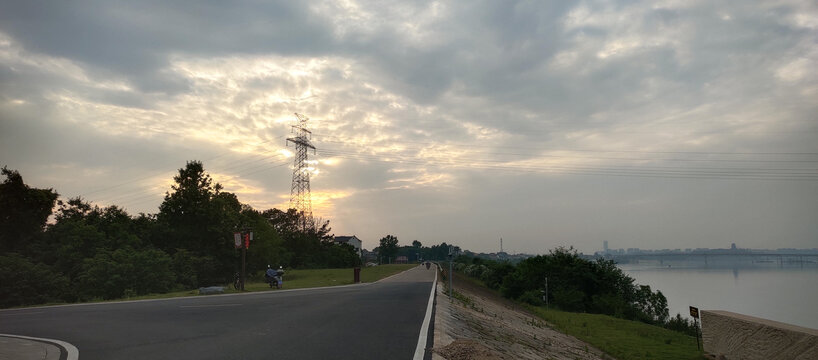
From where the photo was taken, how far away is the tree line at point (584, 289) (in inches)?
1887

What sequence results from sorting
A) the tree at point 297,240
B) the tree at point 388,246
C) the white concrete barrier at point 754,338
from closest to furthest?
the white concrete barrier at point 754,338 → the tree at point 297,240 → the tree at point 388,246

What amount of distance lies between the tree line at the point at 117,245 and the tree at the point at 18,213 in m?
0.08

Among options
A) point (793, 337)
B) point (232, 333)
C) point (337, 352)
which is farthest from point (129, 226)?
point (793, 337)

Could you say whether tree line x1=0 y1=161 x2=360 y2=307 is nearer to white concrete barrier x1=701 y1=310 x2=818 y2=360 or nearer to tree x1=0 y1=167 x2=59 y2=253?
tree x1=0 y1=167 x2=59 y2=253

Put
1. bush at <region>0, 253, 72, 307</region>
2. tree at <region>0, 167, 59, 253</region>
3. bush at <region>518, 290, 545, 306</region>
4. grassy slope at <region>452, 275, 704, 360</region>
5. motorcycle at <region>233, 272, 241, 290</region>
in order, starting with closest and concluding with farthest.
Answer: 1. grassy slope at <region>452, 275, 704, 360</region>
2. bush at <region>0, 253, 72, 307</region>
3. motorcycle at <region>233, 272, 241, 290</region>
4. tree at <region>0, 167, 59, 253</region>
5. bush at <region>518, 290, 545, 306</region>

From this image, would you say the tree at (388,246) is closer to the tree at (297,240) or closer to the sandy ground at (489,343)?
the tree at (297,240)

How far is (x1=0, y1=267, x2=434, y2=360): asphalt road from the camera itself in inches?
364

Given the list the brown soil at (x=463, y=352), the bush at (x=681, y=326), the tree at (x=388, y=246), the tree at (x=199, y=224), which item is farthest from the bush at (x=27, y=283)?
the tree at (x=388, y=246)

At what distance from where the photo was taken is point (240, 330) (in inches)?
468

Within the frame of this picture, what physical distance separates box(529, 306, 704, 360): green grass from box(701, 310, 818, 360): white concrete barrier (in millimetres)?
2301

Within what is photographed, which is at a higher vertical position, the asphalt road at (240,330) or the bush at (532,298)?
the asphalt road at (240,330)

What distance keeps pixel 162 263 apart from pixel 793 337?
44.6 metres

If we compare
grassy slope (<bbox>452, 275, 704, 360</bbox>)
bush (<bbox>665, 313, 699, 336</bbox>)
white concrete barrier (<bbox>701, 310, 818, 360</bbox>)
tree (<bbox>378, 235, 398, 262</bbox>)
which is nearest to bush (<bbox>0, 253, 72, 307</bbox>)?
grassy slope (<bbox>452, 275, 704, 360</bbox>)

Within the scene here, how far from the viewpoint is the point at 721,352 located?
17.2 metres
